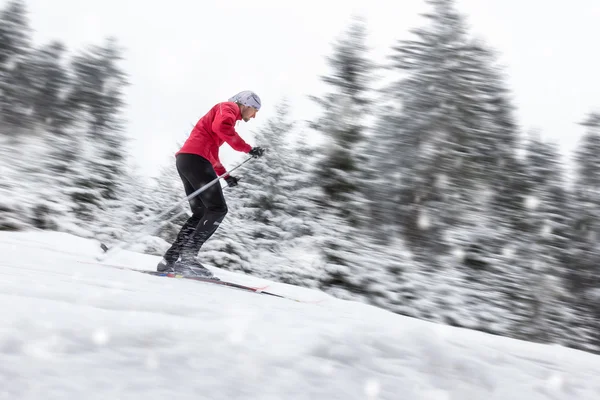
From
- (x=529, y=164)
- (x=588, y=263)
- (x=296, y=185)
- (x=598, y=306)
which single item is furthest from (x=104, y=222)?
(x=529, y=164)

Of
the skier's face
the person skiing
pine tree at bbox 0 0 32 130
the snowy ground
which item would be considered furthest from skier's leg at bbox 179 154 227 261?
pine tree at bbox 0 0 32 130

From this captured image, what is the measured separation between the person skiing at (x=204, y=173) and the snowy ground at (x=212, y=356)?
7.71 feet

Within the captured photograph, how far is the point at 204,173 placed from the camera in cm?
501

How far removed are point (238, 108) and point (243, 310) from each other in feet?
10.1

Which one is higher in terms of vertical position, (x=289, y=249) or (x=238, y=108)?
(x=238, y=108)

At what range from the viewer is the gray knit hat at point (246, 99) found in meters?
5.09

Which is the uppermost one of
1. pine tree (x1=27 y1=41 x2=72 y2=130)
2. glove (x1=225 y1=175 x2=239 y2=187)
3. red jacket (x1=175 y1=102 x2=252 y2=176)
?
red jacket (x1=175 y1=102 x2=252 y2=176)

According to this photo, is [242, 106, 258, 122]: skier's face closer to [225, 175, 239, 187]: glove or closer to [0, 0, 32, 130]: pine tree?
[225, 175, 239, 187]: glove

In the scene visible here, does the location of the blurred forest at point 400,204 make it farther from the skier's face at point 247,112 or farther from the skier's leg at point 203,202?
the skier's face at point 247,112

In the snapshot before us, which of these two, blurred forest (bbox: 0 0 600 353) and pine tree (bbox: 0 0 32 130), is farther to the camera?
pine tree (bbox: 0 0 32 130)

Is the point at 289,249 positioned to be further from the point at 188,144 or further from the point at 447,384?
the point at 447,384

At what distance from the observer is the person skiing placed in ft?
16.3

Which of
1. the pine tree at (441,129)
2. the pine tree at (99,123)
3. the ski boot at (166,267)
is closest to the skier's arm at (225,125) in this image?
the ski boot at (166,267)

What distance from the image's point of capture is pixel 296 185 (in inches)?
533
